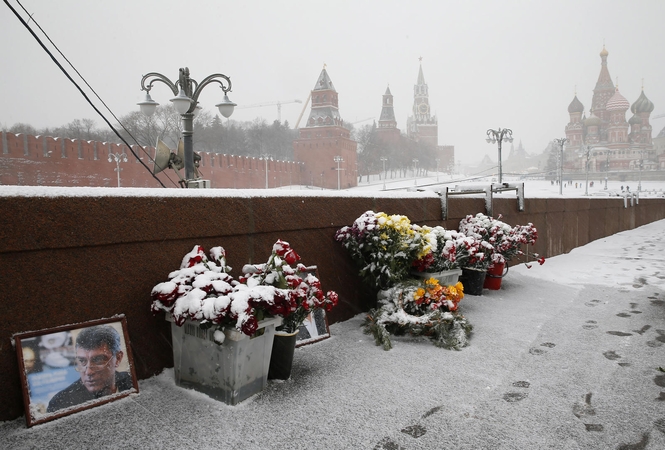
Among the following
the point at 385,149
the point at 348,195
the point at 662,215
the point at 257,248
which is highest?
the point at 385,149

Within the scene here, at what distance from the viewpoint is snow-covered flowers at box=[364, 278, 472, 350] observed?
363 centimetres

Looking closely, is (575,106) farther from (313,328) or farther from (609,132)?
(313,328)

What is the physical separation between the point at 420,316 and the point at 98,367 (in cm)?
237

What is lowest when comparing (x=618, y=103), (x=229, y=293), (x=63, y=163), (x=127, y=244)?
(x=229, y=293)

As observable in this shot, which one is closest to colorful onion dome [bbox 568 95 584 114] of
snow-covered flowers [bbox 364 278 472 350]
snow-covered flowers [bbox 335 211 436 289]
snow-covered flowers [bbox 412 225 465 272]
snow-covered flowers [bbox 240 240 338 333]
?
snow-covered flowers [bbox 412 225 465 272]

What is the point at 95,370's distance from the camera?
2451 mm

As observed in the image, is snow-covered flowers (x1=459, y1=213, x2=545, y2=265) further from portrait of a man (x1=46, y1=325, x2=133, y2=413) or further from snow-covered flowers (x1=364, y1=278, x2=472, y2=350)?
portrait of a man (x1=46, y1=325, x2=133, y2=413)

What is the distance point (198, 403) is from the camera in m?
2.52

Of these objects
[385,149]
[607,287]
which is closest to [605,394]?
[607,287]

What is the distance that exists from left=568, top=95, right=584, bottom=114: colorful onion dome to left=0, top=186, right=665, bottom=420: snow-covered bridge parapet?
11749 centimetres

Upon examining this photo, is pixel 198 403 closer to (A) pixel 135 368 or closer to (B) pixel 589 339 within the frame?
(A) pixel 135 368

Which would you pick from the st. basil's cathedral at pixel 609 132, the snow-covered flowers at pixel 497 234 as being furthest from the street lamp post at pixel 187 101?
the st. basil's cathedral at pixel 609 132

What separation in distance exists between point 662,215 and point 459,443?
2603 centimetres

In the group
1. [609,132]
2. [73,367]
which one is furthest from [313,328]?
[609,132]
